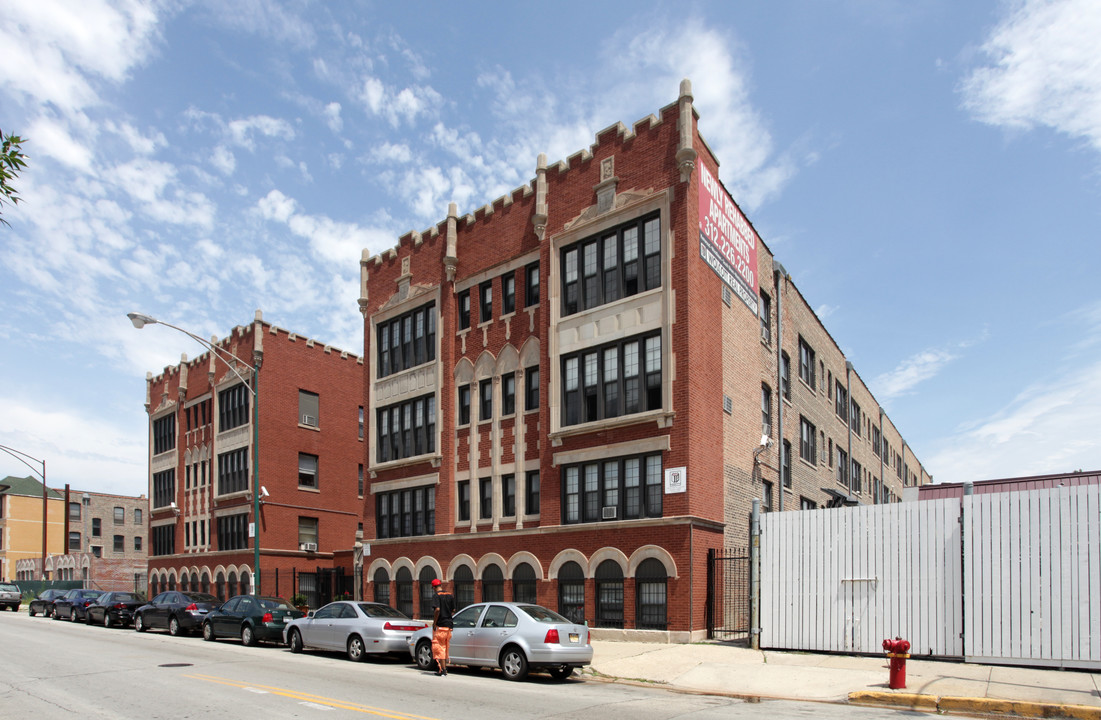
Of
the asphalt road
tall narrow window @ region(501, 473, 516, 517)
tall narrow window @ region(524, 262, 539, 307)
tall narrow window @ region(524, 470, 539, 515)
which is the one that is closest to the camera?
the asphalt road

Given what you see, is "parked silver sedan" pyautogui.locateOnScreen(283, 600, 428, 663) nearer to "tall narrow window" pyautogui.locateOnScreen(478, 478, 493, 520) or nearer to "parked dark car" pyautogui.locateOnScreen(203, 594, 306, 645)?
"parked dark car" pyautogui.locateOnScreen(203, 594, 306, 645)

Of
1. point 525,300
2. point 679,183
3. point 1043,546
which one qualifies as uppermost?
point 679,183

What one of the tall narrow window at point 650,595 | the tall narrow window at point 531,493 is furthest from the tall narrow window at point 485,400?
the tall narrow window at point 650,595

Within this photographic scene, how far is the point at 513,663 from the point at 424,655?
2.61 m

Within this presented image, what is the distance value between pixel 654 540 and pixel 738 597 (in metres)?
3.10

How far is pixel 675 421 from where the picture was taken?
2214cm

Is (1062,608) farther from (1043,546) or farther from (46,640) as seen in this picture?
(46,640)

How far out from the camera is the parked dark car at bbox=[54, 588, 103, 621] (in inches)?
1405

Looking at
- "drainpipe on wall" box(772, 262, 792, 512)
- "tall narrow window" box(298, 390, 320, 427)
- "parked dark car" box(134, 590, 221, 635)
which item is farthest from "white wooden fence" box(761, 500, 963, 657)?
"tall narrow window" box(298, 390, 320, 427)

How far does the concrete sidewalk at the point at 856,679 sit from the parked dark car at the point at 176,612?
623 inches

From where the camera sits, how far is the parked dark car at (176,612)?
1107 inches

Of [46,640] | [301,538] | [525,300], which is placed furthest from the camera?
[301,538]

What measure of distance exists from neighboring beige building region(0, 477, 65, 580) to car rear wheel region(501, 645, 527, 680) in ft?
275

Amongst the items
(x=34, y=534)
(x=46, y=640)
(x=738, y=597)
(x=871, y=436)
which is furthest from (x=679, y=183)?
(x=34, y=534)
